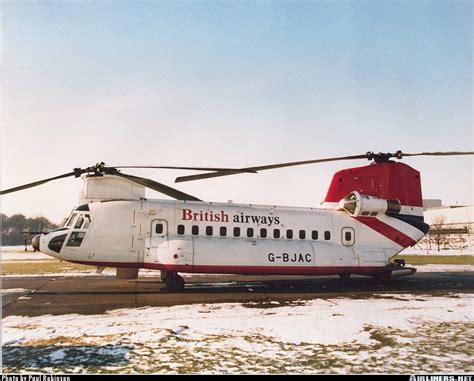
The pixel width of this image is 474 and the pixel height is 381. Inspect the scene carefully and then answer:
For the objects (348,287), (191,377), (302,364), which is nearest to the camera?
(191,377)

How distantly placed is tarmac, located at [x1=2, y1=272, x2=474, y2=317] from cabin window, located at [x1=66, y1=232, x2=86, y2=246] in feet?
5.80

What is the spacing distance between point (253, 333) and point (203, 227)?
694 cm

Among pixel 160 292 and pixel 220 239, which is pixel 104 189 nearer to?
pixel 160 292

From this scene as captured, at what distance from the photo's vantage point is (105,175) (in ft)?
48.1

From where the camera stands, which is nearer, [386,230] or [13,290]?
[13,290]

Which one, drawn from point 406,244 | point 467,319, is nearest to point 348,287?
point 406,244

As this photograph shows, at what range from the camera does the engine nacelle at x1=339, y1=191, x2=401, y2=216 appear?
52.2ft

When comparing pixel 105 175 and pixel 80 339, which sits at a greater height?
pixel 105 175

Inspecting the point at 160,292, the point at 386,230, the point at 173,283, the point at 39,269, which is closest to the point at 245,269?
the point at 173,283

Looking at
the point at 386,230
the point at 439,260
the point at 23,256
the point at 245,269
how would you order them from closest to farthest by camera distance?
the point at 245,269 < the point at 386,230 < the point at 439,260 < the point at 23,256

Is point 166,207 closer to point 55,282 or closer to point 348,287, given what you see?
point 55,282

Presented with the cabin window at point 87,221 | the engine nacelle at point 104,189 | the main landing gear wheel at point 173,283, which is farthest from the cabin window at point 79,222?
the main landing gear wheel at point 173,283

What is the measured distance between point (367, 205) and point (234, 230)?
5889 millimetres

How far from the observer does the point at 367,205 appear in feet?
52.2
